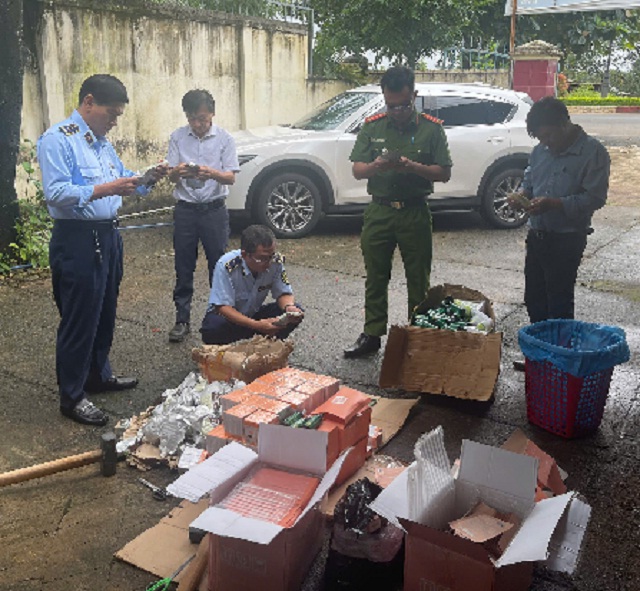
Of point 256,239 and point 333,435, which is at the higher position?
point 256,239

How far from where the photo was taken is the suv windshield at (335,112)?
9008 millimetres

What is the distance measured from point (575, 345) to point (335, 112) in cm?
573

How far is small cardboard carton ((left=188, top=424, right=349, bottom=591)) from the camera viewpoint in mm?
2438

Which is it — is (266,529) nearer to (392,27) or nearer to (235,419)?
(235,419)

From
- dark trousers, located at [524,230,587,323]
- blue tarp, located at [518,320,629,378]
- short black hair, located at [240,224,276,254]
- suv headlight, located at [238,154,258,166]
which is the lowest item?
blue tarp, located at [518,320,629,378]

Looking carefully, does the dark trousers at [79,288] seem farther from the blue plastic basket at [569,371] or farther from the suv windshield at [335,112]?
the suv windshield at [335,112]

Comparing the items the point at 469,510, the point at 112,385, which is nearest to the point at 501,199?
the point at 112,385

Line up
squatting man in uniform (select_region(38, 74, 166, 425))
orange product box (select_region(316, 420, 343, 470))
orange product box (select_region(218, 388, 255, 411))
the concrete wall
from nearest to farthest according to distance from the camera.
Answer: orange product box (select_region(316, 420, 343, 470)), orange product box (select_region(218, 388, 255, 411)), squatting man in uniform (select_region(38, 74, 166, 425)), the concrete wall

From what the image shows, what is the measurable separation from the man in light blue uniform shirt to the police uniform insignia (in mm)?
1573

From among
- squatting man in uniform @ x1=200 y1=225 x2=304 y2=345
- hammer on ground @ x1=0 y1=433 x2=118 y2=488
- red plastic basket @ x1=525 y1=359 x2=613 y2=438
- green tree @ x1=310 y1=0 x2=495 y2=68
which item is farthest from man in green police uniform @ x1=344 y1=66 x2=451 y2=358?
green tree @ x1=310 y1=0 x2=495 y2=68

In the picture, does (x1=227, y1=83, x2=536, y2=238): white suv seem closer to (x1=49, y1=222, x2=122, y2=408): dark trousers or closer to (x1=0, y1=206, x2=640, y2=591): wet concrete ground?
(x1=0, y1=206, x2=640, y2=591): wet concrete ground

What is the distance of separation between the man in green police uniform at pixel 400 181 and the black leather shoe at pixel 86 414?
2016mm

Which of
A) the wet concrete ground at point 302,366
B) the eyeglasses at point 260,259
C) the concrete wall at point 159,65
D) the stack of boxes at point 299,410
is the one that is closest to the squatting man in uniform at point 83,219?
the wet concrete ground at point 302,366

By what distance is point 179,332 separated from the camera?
5.47 m
